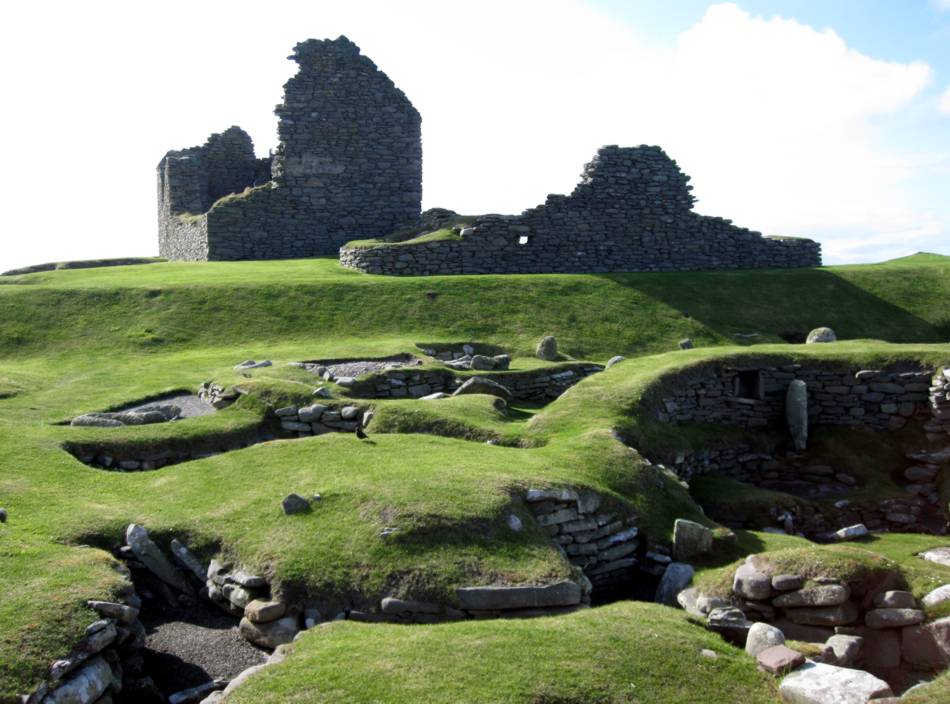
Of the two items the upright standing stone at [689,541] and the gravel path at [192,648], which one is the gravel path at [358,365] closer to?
the upright standing stone at [689,541]

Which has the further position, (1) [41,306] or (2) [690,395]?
(1) [41,306]

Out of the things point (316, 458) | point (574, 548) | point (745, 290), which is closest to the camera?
point (574, 548)

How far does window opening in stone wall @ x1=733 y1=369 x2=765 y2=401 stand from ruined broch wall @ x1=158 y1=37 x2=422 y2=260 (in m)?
21.9

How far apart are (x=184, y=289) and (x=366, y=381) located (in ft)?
38.0

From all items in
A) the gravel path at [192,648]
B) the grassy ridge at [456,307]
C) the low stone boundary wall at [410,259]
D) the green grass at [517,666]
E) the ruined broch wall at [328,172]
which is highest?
the ruined broch wall at [328,172]

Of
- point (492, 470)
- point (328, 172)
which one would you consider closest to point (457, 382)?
point (492, 470)

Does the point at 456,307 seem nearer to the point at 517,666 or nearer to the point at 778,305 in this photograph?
the point at 778,305

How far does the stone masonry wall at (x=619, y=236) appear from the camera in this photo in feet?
117

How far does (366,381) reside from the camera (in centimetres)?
2136

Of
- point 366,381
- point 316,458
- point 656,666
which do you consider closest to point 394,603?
point 656,666

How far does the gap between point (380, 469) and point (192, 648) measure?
401 cm

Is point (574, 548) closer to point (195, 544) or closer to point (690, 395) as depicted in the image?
point (195, 544)

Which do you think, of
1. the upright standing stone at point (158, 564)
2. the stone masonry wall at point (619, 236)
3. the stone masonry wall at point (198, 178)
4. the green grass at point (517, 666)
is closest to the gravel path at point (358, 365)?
the upright standing stone at point (158, 564)

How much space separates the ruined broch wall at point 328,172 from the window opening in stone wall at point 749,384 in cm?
2194
